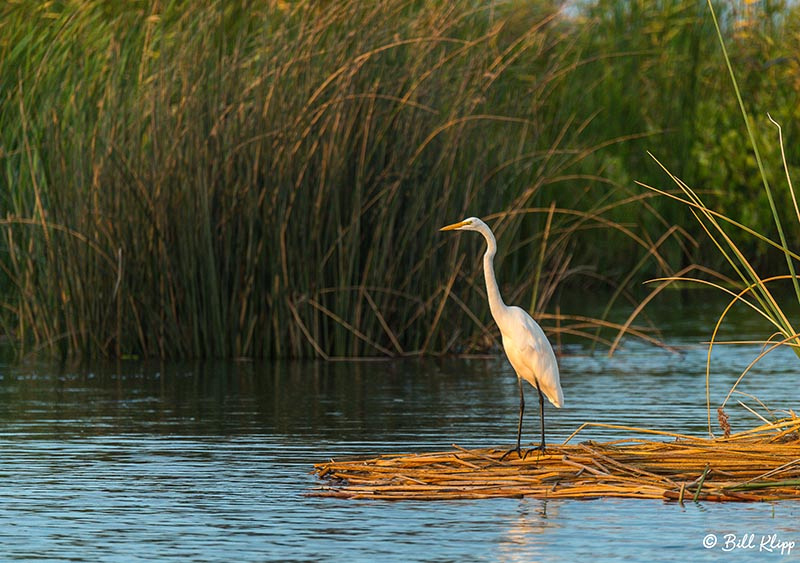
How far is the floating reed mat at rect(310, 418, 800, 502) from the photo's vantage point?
7.32 m

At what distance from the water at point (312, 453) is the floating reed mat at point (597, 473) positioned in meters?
0.12

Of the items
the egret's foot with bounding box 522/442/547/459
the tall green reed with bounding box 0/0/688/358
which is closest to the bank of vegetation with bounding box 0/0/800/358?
the tall green reed with bounding box 0/0/688/358

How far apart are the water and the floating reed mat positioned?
121mm

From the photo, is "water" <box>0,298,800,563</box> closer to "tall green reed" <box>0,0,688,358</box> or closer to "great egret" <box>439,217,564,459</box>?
"tall green reed" <box>0,0,688,358</box>

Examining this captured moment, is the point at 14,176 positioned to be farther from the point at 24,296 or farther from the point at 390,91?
the point at 390,91

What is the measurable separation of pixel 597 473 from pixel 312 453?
72.0 inches

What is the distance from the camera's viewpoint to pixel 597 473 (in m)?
7.55

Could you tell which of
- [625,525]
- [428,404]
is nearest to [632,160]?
[428,404]

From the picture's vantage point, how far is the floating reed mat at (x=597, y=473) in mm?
7324

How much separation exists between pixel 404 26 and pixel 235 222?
202 centimetres

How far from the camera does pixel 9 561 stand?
20.4ft

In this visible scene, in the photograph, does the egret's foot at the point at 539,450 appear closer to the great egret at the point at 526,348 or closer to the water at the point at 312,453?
the great egret at the point at 526,348

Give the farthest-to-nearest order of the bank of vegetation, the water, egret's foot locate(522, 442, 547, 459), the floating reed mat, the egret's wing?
the bank of vegetation, the egret's wing, egret's foot locate(522, 442, 547, 459), the floating reed mat, the water

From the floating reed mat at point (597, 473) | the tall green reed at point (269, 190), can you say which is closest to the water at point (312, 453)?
the floating reed mat at point (597, 473)
